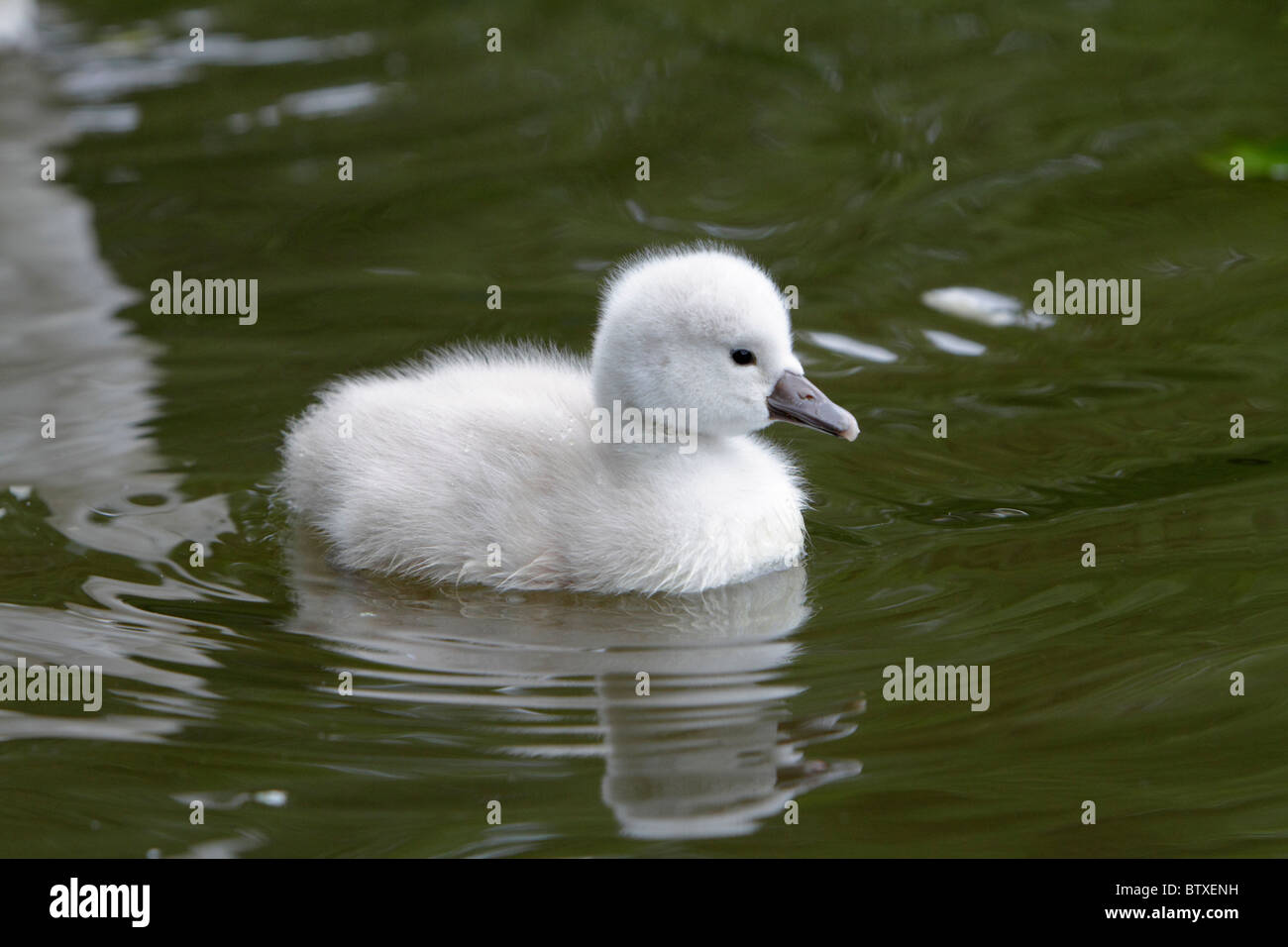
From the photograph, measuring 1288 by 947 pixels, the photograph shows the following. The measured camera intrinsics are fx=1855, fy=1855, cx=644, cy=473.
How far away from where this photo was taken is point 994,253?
670 cm

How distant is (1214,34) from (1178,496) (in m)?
Answer: 4.19

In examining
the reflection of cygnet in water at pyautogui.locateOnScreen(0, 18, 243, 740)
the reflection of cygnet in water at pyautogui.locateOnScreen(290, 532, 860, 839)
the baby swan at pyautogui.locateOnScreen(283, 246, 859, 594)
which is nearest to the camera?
the reflection of cygnet in water at pyautogui.locateOnScreen(290, 532, 860, 839)

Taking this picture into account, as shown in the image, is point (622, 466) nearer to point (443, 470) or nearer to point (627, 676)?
point (443, 470)

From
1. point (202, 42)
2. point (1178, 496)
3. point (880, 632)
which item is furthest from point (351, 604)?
point (202, 42)

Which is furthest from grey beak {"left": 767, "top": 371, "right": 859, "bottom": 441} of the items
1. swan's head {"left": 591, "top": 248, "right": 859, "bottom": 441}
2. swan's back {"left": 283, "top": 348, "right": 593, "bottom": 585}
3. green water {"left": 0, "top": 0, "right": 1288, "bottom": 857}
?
swan's back {"left": 283, "top": 348, "right": 593, "bottom": 585}

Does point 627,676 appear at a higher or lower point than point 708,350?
lower

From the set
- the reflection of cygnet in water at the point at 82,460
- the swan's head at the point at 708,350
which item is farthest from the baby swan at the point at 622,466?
the reflection of cygnet in water at the point at 82,460

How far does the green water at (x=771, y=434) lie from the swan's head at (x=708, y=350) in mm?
442

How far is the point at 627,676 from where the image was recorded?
4.09 m

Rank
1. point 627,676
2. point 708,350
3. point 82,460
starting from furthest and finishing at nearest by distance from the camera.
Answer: point 82,460 → point 708,350 → point 627,676

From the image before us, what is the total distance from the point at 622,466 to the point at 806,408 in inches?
18.9

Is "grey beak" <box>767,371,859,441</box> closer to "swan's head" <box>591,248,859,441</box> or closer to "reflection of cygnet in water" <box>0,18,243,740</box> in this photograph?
"swan's head" <box>591,248,859,441</box>

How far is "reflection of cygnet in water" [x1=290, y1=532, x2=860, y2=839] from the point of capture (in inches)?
141

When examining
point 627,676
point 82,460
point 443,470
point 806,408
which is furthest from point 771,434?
point 82,460
